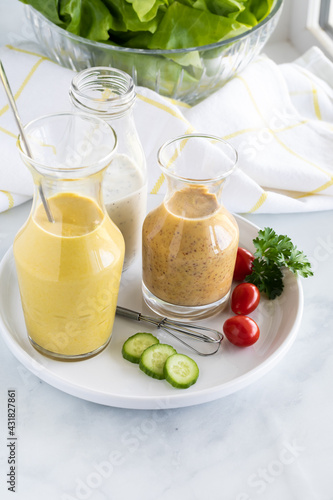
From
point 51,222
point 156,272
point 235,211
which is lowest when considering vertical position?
point 235,211

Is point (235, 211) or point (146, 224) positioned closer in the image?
point (146, 224)

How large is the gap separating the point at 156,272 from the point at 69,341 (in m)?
0.19

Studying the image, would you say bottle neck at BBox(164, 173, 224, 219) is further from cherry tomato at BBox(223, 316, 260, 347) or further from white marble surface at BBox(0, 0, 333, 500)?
white marble surface at BBox(0, 0, 333, 500)

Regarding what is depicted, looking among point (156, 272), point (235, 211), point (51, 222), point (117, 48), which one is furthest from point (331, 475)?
point (117, 48)

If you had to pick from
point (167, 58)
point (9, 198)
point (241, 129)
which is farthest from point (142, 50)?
point (9, 198)

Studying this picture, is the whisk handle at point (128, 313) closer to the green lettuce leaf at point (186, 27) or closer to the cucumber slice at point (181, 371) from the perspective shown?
the cucumber slice at point (181, 371)

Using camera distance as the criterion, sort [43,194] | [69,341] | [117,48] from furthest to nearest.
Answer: [117,48] < [69,341] < [43,194]

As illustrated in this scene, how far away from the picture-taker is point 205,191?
1009mm

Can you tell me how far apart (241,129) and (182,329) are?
62 cm

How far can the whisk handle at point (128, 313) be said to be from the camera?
3.56ft

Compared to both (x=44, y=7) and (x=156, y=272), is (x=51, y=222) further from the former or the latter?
(x=44, y=7)

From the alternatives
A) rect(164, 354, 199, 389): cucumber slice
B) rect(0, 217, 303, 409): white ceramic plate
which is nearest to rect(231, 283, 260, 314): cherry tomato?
rect(0, 217, 303, 409): white ceramic plate

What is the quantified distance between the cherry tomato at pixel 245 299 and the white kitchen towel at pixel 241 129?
33cm

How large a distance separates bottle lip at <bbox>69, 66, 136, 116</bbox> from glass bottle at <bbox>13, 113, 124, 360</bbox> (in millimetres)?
61
